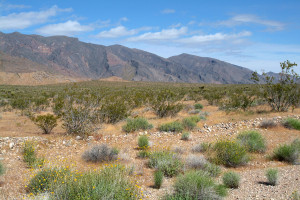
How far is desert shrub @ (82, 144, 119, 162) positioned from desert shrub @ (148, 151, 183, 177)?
1.22 m

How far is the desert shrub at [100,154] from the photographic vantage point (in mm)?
7168

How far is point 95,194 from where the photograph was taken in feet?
12.6

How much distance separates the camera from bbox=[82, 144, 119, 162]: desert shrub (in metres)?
7.17

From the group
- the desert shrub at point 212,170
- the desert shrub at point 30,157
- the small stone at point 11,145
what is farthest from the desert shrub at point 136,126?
the desert shrub at point 212,170

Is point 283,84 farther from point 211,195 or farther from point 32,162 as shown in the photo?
point 32,162

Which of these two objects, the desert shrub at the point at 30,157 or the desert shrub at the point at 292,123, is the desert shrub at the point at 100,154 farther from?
the desert shrub at the point at 292,123

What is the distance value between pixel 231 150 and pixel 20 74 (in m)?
91.6

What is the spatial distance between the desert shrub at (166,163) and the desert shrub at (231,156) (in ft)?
4.66

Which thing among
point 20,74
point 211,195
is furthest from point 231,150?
point 20,74

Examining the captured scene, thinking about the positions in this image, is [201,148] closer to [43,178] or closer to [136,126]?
[136,126]

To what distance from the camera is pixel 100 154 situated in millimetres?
7191

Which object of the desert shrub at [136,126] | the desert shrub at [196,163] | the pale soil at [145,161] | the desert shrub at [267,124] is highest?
the desert shrub at [267,124]

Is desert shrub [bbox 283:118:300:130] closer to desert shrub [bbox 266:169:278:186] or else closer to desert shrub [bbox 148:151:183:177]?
desert shrub [bbox 266:169:278:186]

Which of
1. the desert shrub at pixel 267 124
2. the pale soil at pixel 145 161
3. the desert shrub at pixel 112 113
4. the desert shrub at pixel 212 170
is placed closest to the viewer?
the pale soil at pixel 145 161
